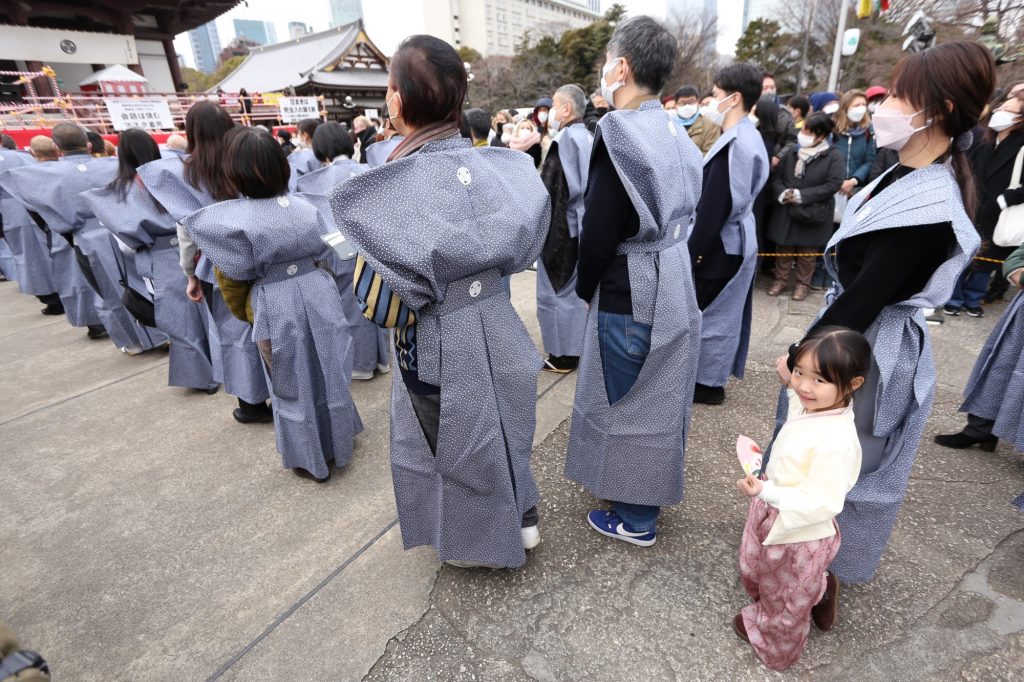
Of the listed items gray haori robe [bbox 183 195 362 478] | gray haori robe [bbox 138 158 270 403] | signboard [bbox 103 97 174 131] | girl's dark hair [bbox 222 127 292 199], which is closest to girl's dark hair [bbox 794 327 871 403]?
gray haori robe [bbox 183 195 362 478]

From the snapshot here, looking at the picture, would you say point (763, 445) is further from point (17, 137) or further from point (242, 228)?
point (17, 137)

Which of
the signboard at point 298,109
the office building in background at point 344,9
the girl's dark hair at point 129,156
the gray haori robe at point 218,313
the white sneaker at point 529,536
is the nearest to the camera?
the white sneaker at point 529,536

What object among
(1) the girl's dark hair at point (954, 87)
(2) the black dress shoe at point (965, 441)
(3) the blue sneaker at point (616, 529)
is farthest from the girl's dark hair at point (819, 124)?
(3) the blue sneaker at point (616, 529)

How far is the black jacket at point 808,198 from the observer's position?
4.49m

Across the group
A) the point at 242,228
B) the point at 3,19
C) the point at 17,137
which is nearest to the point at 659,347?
the point at 242,228

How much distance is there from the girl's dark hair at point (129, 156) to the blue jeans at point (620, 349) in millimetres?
3080

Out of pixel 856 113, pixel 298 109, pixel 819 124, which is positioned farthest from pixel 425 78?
pixel 298 109

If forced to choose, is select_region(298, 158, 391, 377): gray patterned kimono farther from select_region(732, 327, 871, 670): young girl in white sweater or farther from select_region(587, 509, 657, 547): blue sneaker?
select_region(732, 327, 871, 670): young girl in white sweater

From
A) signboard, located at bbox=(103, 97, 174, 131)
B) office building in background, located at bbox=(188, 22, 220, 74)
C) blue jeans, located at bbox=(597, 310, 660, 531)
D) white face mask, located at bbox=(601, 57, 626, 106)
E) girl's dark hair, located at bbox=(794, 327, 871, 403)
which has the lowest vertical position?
blue jeans, located at bbox=(597, 310, 660, 531)

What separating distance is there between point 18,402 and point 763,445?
4.95m

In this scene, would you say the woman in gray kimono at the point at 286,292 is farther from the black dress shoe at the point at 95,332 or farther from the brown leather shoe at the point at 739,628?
the black dress shoe at the point at 95,332

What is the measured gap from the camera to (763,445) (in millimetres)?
2916

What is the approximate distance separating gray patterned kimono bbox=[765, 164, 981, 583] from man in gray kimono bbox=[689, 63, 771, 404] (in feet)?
3.10

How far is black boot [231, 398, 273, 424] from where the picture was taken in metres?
3.30
